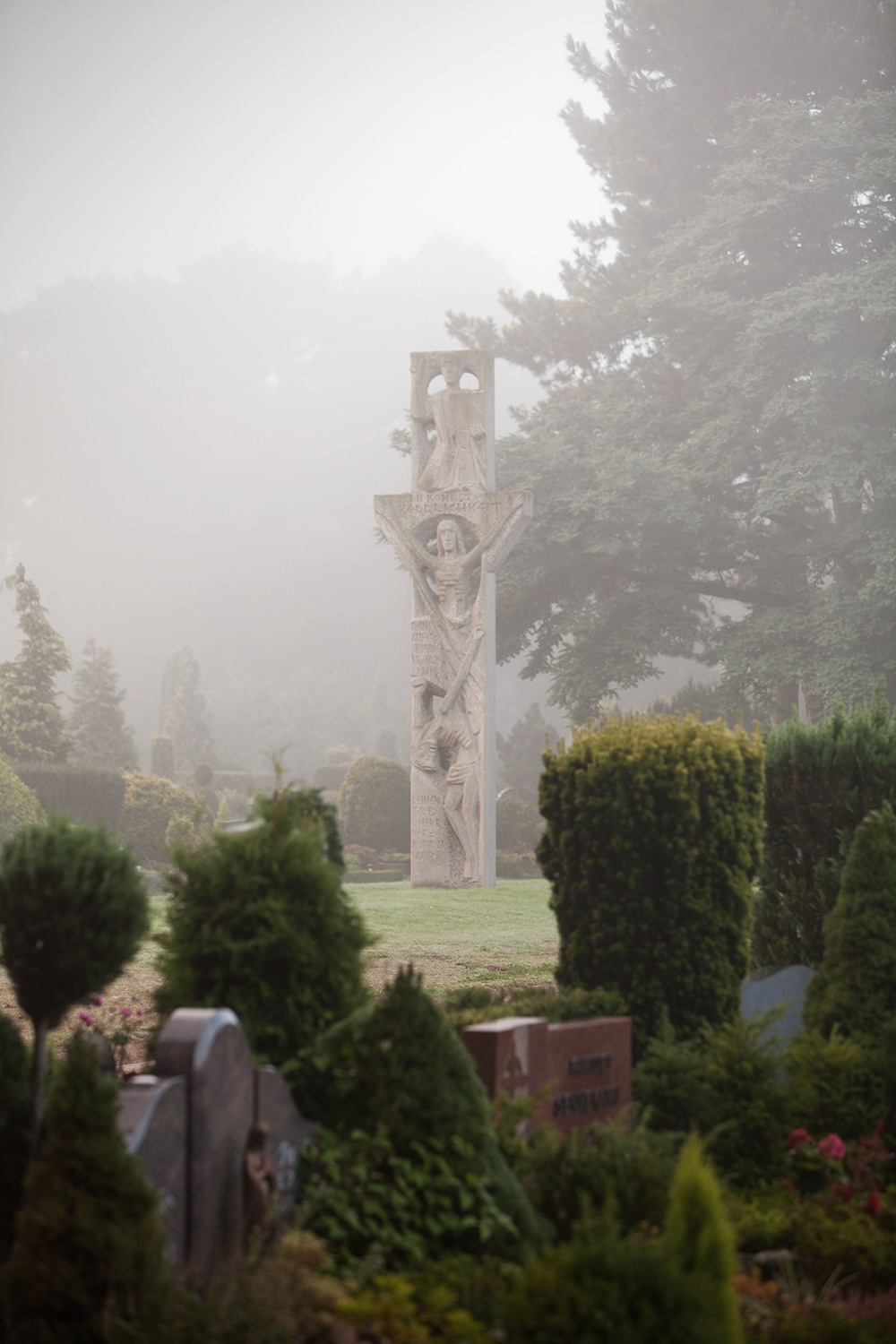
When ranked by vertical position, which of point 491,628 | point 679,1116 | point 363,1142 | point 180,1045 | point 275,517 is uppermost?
point 275,517

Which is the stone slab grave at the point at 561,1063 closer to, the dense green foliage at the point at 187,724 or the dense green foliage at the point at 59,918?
the dense green foliage at the point at 59,918

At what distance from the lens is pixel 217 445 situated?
7819 centimetres

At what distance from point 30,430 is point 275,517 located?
16.9 meters

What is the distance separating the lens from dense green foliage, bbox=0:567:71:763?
25.4 metres

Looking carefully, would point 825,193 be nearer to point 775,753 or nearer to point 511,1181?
point 775,753

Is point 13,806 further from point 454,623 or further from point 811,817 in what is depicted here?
point 811,817

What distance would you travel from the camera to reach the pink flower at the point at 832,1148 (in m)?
4.90

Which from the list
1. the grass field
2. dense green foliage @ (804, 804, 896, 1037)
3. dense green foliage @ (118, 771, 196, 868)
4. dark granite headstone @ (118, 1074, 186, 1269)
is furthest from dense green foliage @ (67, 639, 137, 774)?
dark granite headstone @ (118, 1074, 186, 1269)

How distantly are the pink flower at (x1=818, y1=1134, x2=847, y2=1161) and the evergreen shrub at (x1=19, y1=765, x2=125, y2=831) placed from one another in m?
19.1

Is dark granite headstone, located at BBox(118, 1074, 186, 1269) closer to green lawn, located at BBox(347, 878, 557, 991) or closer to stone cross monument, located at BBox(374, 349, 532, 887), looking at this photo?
green lawn, located at BBox(347, 878, 557, 991)

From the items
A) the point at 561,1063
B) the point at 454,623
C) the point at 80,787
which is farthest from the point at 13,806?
the point at 561,1063

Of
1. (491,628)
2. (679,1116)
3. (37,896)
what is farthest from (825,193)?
(37,896)

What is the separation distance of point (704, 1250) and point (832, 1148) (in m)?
2.36

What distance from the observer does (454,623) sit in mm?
16828
